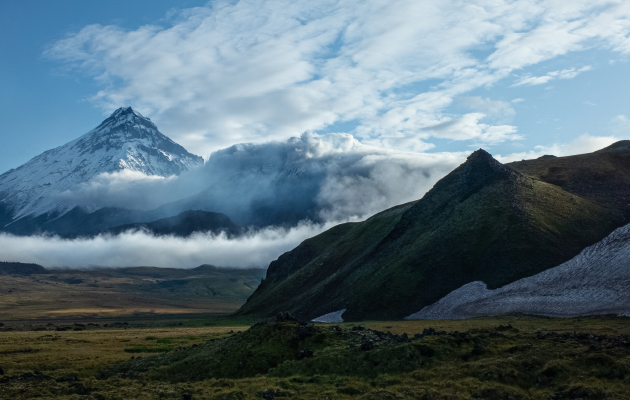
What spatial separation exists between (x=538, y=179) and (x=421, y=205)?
1500 inches

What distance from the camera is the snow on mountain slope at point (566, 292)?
7275cm

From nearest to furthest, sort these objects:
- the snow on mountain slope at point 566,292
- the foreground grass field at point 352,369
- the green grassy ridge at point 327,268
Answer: the foreground grass field at point 352,369
the snow on mountain slope at point 566,292
the green grassy ridge at point 327,268

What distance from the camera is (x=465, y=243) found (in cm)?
11919

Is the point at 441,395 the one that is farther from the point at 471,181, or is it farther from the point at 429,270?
the point at 471,181

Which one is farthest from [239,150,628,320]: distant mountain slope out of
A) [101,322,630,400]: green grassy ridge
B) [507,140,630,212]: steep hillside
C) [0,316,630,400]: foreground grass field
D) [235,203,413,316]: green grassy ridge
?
[101,322,630,400]: green grassy ridge

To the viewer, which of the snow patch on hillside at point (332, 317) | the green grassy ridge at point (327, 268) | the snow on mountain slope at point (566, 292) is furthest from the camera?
the green grassy ridge at point (327, 268)

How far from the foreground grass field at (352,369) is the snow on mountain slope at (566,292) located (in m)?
22.5

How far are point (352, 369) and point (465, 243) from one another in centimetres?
9046

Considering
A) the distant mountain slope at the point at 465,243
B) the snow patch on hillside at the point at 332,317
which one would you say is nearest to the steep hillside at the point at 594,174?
the distant mountain slope at the point at 465,243

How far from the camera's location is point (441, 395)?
28.2 metres

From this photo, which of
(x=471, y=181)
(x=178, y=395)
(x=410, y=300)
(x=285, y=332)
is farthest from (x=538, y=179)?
(x=178, y=395)

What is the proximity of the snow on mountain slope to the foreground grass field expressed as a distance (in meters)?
22.5

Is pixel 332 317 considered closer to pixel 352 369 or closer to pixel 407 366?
pixel 352 369

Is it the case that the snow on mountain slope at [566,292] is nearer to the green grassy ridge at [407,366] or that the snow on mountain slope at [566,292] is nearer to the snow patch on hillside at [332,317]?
→ the snow patch on hillside at [332,317]
